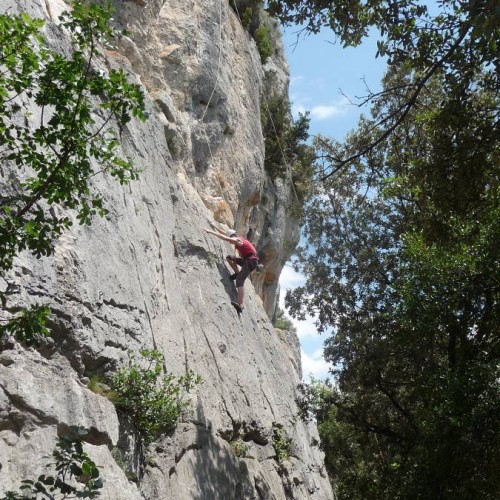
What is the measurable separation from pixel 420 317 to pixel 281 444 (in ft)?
11.4

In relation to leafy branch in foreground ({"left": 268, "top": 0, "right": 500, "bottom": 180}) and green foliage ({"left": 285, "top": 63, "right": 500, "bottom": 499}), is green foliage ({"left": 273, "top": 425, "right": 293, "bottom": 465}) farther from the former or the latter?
leafy branch in foreground ({"left": 268, "top": 0, "right": 500, "bottom": 180})

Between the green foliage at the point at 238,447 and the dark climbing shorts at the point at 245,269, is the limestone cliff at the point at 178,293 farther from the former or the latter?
the dark climbing shorts at the point at 245,269

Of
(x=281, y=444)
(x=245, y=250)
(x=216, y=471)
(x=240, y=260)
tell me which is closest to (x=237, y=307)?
(x=240, y=260)

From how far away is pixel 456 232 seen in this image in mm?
12320

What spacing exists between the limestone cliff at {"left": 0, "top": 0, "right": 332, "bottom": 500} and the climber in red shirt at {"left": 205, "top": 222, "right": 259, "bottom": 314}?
0.80 ft

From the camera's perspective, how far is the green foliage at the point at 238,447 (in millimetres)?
11188

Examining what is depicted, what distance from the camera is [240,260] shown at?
1432cm

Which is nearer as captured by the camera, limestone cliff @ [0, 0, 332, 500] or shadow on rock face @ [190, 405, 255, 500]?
limestone cliff @ [0, 0, 332, 500]

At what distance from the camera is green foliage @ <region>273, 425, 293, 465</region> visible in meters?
13.0

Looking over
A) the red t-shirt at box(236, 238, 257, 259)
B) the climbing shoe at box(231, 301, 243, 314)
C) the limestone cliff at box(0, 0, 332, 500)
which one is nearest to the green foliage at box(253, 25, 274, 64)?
the limestone cliff at box(0, 0, 332, 500)

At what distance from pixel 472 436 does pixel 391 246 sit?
7.33m

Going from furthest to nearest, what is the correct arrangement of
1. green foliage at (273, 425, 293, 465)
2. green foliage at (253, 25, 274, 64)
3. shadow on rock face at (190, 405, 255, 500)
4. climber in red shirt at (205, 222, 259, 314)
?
green foliage at (253, 25, 274, 64), climber in red shirt at (205, 222, 259, 314), green foliage at (273, 425, 293, 465), shadow on rock face at (190, 405, 255, 500)

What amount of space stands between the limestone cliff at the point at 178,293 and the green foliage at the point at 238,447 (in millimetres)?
124

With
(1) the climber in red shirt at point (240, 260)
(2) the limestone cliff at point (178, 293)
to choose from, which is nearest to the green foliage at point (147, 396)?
(2) the limestone cliff at point (178, 293)
